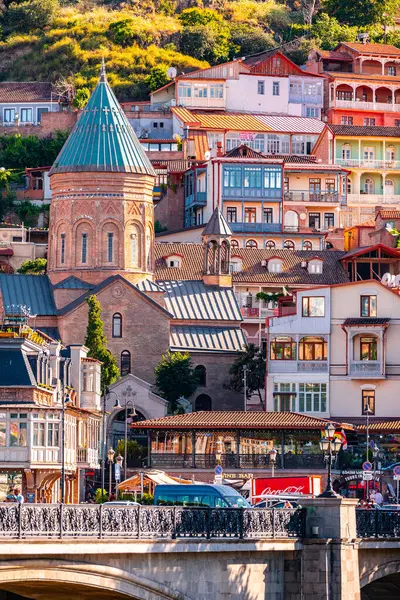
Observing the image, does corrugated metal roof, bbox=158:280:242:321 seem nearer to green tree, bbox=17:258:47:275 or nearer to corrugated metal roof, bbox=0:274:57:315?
corrugated metal roof, bbox=0:274:57:315

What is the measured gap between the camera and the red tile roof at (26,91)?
149 metres

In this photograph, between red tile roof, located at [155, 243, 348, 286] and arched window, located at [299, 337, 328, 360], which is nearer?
arched window, located at [299, 337, 328, 360]

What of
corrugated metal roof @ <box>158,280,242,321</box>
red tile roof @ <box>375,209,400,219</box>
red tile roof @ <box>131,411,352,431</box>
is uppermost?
red tile roof @ <box>375,209,400,219</box>

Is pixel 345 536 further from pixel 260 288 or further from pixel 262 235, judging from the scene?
pixel 262 235

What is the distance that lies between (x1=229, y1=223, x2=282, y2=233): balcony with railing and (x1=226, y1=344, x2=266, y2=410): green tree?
22117mm

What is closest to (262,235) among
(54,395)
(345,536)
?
(54,395)

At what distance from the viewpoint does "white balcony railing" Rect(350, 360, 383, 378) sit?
98.1 m

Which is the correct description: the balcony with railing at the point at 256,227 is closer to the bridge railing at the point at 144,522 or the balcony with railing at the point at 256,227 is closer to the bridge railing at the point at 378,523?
the bridge railing at the point at 378,523

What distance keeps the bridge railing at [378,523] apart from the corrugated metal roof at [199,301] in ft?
192

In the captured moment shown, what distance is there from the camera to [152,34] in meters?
164

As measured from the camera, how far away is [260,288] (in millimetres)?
122688

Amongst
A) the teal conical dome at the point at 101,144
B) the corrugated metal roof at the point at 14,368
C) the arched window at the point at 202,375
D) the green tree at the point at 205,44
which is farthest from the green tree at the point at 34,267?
the corrugated metal roof at the point at 14,368

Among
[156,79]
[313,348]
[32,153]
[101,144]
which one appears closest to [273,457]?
[313,348]

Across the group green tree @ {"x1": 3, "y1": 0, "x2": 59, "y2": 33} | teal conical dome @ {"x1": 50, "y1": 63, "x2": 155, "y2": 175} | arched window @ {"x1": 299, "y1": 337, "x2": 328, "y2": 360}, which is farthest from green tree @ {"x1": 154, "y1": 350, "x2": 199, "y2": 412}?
→ green tree @ {"x1": 3, "y1": 0, "x2": 59, "y2": 33}
